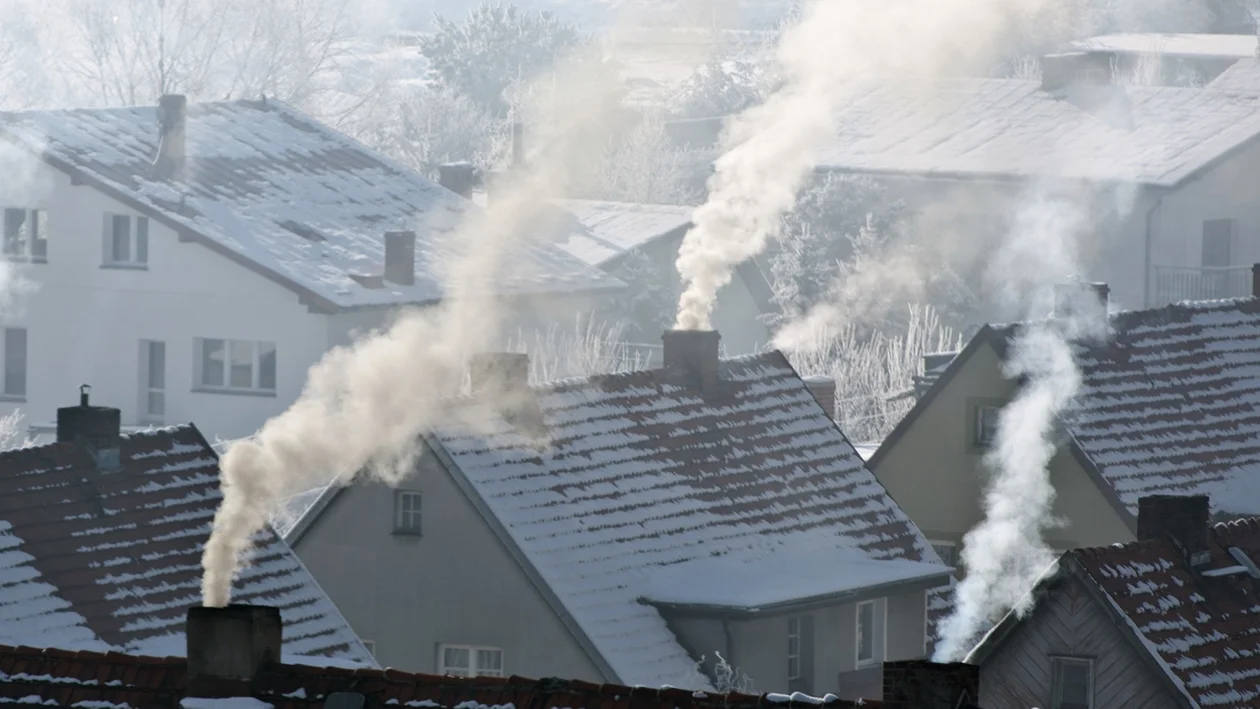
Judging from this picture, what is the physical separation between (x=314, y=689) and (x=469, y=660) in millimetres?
13773

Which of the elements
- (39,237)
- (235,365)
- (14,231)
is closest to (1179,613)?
(235,365)

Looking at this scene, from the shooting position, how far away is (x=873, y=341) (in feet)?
184

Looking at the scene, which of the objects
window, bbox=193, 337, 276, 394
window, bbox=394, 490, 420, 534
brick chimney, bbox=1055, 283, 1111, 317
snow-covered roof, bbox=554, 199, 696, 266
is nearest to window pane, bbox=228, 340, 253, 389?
window, bbox=193, 337, 276, 394

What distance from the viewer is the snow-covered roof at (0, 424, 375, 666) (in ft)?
67.9

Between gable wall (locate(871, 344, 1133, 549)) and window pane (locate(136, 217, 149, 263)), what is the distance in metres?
21.8

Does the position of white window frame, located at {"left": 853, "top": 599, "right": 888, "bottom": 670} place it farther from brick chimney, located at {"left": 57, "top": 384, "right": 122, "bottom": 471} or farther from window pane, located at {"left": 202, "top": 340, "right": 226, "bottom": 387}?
window pane, located at {"left": 202, "top": 340, "right": 226, "bottom": 387}

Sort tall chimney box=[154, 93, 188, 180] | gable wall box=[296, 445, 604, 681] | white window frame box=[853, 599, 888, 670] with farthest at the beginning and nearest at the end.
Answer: tall chimney box=[154, 93, 188, 180]
white window frame box=[853, 599, 888, 670]
gable wall box=[296, 445, 604, 681]

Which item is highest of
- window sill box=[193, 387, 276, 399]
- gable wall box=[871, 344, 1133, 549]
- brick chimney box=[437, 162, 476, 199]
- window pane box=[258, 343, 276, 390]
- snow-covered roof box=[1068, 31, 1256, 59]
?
snow-covered roof box=[1068, 31, 1256, 59]

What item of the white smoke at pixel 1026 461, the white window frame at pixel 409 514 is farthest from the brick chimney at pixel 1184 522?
the white window frame at pixel 409 514

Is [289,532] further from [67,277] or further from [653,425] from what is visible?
[67,277]

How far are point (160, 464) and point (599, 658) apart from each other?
5528 mm

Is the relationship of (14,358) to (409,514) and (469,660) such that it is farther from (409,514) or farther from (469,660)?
(469,660)

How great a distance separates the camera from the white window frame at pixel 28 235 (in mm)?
53594

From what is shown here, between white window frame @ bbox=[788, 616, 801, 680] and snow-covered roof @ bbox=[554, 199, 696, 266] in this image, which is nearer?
white window frame @ bbox=[788, 616, 801, 680]
